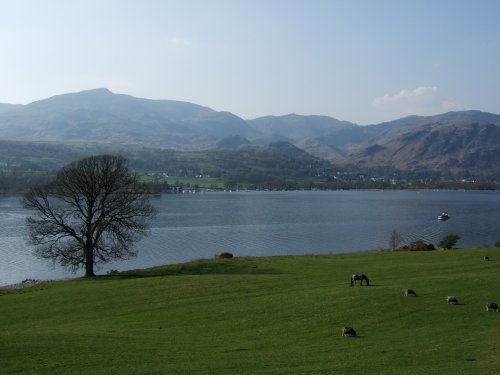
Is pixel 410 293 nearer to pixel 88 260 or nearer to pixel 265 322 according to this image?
pixel 265 322

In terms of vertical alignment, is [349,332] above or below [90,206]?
below

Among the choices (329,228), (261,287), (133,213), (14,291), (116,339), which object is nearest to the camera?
(116,339)

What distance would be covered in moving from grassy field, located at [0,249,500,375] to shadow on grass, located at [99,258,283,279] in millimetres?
387

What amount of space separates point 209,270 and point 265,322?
77.1 feet

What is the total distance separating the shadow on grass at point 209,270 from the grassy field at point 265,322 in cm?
39

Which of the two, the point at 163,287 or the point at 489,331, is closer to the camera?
the point at 489,331

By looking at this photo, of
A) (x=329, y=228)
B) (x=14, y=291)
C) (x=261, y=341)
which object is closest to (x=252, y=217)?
(x=329, y=228)

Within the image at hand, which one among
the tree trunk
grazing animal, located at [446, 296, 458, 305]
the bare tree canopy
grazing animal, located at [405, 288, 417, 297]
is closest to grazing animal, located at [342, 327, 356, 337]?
grazing animal, located at [405, 288, 417, 297]

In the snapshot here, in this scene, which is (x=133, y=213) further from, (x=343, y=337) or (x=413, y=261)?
(x=343, y=337)

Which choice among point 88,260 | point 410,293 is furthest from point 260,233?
point 410,293

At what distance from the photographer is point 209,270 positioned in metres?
52.0

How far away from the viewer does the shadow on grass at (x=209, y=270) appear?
50.2 metres

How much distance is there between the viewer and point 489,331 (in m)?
25.2

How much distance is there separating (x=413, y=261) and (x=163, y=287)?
2445 centimetres
